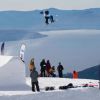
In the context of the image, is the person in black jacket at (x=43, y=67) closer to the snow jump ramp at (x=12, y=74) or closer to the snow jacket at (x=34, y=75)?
the snow jump ramp at (x=12, y=74)

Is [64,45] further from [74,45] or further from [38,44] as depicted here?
[38,44]

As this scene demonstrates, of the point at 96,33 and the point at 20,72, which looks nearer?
the point at 20,72

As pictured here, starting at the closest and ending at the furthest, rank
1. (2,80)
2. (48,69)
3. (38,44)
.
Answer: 1. (2,80)
2. (48,69)
3. (38,44)

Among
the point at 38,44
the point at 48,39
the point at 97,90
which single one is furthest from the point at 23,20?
the point at 97,90

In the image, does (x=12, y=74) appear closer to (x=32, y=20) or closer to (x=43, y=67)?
(x=43, y=67)

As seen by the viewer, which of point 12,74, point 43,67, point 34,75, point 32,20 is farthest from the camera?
point 32,20

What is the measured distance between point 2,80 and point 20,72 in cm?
125

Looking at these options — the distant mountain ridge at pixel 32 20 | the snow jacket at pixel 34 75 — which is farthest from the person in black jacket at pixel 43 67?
the distant mountain ridge at pixel 32 20

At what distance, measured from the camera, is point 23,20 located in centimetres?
17062

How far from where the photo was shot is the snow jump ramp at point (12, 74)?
27430 mm

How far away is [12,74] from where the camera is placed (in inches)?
1096

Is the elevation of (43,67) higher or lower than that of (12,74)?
lower

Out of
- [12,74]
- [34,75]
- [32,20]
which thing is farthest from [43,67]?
[32,20]

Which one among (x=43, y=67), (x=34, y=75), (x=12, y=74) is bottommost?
(x=43, y=67)
